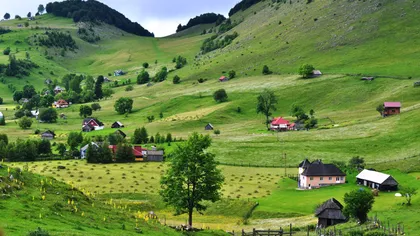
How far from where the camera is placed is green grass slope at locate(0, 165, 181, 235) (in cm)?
3425

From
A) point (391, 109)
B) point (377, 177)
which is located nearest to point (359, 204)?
point (377, 177)

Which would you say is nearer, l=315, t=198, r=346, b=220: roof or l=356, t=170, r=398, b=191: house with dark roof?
l=315, t=198, r=346, b=220: roof

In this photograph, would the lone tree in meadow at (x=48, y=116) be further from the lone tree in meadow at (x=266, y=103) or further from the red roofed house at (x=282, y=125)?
the red roofed house at (x=282, y=125)

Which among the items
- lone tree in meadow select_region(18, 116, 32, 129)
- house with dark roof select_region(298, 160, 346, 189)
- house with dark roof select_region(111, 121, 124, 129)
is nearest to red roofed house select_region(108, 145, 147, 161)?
house with dark roof select_region(298, 160, 346, 189)

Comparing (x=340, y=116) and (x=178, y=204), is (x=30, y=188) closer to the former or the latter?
(x=178, y=204)

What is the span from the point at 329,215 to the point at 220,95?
12834 centimetres

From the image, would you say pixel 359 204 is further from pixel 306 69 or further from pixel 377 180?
pixel 306 69

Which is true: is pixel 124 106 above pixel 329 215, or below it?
above

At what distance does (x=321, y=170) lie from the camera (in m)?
93.4

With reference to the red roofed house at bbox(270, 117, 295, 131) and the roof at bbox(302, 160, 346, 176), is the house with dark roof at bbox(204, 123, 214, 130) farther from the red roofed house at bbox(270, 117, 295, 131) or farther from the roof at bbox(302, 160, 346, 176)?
the roof at bbox(302, 160, 346, 176)

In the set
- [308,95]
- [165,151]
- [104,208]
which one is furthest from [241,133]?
[104,208]

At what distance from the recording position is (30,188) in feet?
142

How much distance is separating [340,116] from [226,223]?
94986 millimetres

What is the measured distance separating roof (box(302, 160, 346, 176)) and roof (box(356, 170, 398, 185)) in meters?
3.83
